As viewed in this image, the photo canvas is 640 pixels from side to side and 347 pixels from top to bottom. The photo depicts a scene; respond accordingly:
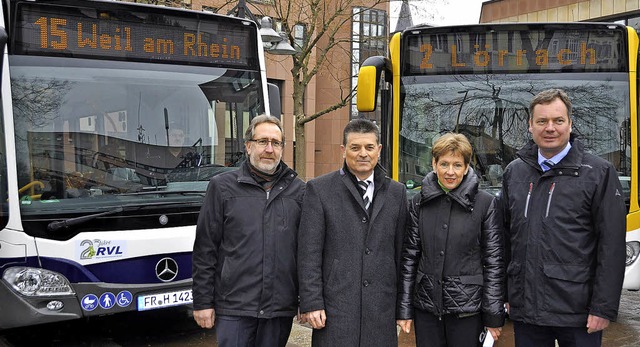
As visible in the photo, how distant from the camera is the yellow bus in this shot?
5.75 meters

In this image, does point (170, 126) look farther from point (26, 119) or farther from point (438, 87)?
point (438, 87)

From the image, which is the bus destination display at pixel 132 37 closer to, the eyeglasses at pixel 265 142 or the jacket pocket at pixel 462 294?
the eyeglasses at pixel 265 142

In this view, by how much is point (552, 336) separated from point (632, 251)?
283 cm

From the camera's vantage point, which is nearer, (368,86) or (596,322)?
(596,322)

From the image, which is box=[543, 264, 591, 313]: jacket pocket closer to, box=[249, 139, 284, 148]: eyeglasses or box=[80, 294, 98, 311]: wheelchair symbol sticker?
box=[249, 139, 284, 148]: eyeglasses

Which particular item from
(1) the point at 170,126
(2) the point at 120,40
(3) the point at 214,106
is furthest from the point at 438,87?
(2) the point at 120,40

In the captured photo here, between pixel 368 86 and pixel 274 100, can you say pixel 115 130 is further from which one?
pixel 368 86

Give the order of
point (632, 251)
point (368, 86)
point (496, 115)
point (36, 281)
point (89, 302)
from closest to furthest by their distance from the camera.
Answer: point (36, 281) → point (89, 302) → point (632, 251) → point (368, 86) → point (496, 115)

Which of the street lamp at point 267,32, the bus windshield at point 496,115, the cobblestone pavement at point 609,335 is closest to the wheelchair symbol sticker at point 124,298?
the cobblestone pavement at point 609,335

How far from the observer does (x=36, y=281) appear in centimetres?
451

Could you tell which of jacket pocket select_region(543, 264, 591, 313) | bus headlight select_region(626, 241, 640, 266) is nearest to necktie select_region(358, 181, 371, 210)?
jacket pocket select_region(543, 264, 591, 313)

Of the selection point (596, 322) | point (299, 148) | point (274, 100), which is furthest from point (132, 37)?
point (299, 148)

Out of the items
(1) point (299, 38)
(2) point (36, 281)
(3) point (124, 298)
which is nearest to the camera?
(2) point (36, 281)

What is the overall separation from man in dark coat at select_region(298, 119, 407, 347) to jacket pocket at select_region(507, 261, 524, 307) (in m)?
0.62
